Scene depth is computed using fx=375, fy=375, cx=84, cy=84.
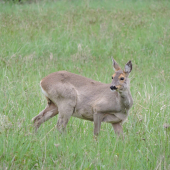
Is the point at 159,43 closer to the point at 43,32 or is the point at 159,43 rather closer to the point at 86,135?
the point at 43,32

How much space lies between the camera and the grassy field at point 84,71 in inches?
154

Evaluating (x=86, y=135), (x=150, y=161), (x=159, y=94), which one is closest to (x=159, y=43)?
(x=159, y=94)

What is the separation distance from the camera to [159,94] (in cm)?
656

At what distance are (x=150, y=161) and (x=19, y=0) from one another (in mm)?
12314

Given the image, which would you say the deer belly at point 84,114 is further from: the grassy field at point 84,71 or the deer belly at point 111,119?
the deer belly at point 111,119

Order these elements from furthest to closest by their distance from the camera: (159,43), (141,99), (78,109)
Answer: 1. (159,43)
2. (141,99)
3. (78,109)

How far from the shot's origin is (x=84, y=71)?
825 cm

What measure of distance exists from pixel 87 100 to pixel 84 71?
2.72m

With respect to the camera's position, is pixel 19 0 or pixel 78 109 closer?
pixel 78 109

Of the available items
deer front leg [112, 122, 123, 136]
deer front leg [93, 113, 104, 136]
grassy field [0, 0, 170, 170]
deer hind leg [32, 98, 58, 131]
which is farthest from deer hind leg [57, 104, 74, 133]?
deer front leg [112, 122, 123, 136]

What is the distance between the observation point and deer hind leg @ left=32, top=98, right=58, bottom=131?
547cm

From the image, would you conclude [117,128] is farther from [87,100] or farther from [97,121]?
[87,100]

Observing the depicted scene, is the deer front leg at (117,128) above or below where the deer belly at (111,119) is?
below

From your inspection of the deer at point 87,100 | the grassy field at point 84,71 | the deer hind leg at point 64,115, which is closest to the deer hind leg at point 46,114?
the deer at point 87,100
